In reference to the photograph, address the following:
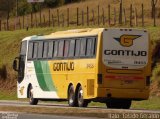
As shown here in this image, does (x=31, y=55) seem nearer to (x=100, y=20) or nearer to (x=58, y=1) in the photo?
(x=100, y=20)

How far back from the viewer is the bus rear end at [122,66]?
3366 centimetres

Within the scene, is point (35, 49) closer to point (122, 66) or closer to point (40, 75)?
point (40, 75)

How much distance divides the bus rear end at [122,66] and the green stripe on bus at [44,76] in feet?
17.7

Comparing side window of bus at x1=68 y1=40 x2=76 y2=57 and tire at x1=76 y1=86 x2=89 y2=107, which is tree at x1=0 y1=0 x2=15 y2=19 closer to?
side window of bus at x1=68 y1=40 x2=76 y2=57

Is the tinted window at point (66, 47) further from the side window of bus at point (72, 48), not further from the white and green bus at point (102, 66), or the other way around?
the side window of bus at point (72, 48)

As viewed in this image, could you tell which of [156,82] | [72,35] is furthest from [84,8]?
[72,35]

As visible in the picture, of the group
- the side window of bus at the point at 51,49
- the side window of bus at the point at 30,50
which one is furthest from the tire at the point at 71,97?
the side window of bus at the point at 30,50

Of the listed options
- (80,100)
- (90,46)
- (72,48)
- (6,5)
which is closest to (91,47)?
(90,46)

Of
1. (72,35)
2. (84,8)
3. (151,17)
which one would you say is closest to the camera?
(72,35)

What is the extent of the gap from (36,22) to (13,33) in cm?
1268

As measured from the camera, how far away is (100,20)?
239ft

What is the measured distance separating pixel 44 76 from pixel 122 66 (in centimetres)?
678

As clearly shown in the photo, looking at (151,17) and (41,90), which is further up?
(151,17)

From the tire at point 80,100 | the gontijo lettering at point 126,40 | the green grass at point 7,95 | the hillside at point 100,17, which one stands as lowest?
the green grass at point 7,95
